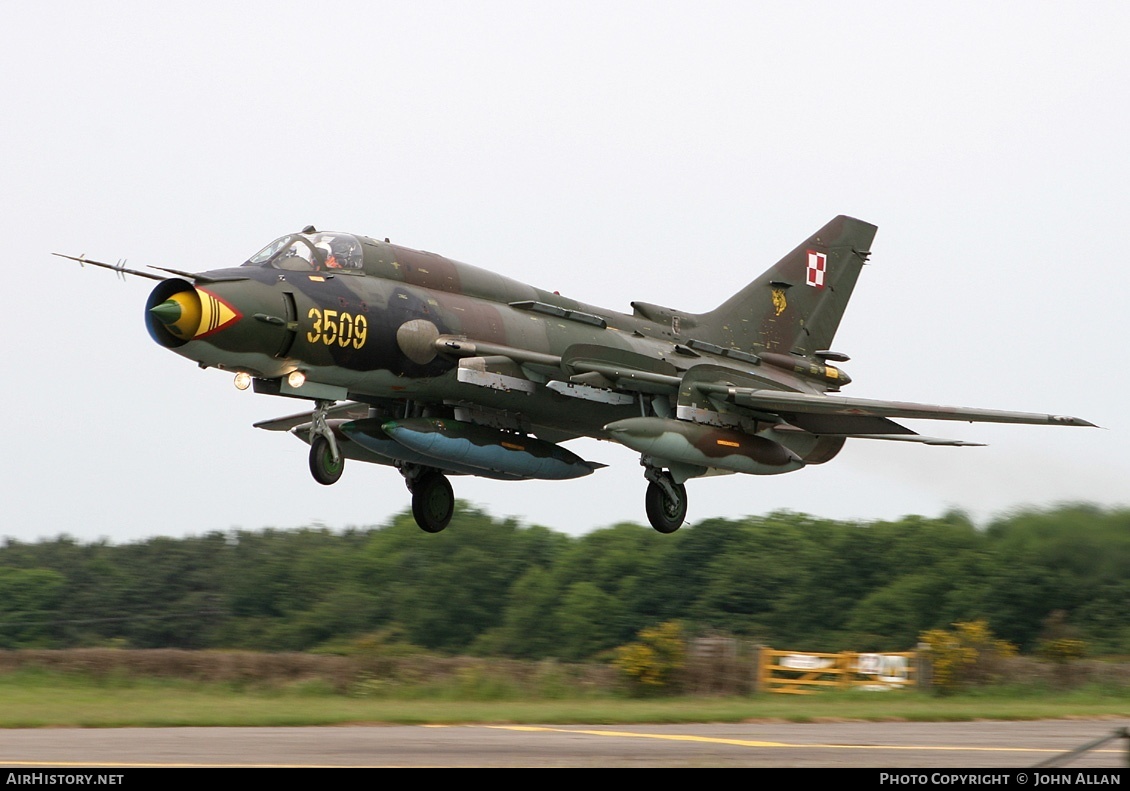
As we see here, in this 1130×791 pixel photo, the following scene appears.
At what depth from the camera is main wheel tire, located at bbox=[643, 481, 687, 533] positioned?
20.5 m

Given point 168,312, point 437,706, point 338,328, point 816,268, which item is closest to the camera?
point 168,312

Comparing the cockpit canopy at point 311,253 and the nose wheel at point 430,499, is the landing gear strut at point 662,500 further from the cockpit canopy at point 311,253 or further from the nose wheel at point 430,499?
the cockpit canopy at point 311,253

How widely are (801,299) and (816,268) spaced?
0.78m

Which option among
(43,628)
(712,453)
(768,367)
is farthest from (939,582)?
(43,628)

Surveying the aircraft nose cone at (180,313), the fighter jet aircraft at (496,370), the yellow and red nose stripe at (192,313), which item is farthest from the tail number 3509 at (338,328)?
the aircraft nose cone at (180,313)

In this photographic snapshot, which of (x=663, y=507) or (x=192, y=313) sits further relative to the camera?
(x=663, y=507)

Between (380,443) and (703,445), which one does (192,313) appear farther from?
(703,445)

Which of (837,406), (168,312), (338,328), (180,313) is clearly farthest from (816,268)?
(168,312)

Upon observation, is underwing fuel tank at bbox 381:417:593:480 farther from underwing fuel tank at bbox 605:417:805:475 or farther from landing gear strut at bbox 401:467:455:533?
landing gear strut at bbox 401:467:455:533

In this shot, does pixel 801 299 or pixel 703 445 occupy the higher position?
pixel 801 299

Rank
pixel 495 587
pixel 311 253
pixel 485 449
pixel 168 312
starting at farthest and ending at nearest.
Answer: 1. pixel 495 587
2. pixel 485 449
3. pixel 311 253
4. pixel 168 312

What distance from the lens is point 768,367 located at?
71.6 ft

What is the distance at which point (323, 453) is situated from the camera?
17.4 metres

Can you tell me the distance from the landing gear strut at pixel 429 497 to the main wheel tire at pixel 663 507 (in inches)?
115
